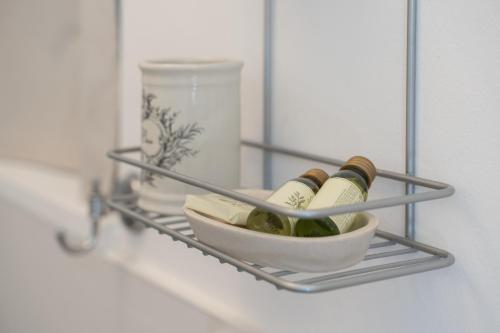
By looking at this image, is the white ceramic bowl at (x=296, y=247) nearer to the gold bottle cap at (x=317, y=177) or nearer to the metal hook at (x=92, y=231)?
the gold bottle cap at (x=317, y=177)

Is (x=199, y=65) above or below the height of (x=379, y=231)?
above

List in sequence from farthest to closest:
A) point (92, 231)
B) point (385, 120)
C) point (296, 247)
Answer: point (92, 231) < point (385, 120) < point (296, 247)

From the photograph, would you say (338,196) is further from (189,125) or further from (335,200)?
(189,125)

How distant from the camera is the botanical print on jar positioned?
0.65m

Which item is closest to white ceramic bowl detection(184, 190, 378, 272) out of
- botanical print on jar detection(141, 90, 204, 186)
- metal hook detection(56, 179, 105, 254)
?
botanical print on jar detection(141, 90, 204, 186)

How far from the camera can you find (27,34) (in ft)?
4.29

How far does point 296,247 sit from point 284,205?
48mm

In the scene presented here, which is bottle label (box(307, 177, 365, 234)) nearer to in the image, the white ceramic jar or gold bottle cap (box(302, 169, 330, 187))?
gold bottle cap (box(302, 169, 330, 187))

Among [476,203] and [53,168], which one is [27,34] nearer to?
[53,168]

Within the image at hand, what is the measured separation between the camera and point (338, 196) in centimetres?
51

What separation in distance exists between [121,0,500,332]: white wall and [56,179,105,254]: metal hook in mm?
187

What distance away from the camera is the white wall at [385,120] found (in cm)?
52

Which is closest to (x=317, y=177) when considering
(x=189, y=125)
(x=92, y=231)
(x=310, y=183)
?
(x=310, y=183)

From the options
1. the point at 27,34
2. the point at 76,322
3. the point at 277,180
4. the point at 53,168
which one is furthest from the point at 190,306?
the point at 27,34
